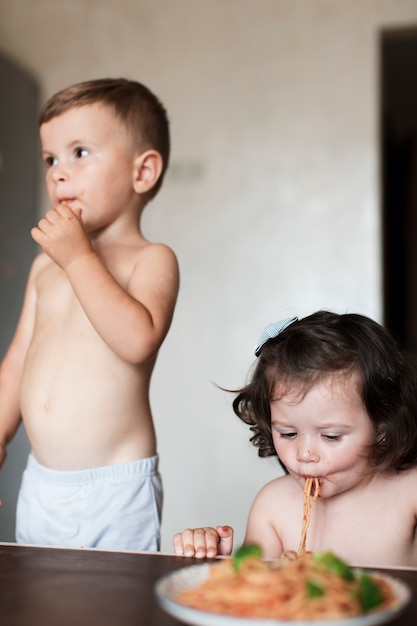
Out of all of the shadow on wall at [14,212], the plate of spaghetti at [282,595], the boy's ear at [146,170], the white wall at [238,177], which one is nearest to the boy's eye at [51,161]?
the boy's ear at [146,170]

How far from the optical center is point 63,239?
4.35 ft

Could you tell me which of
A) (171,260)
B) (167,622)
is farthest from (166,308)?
(167,622)

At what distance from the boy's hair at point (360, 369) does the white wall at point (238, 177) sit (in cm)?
163

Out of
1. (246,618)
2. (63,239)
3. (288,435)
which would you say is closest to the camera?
(246,618)

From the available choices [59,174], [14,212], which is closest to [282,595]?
[59,174]

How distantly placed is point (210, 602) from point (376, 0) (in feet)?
8.86

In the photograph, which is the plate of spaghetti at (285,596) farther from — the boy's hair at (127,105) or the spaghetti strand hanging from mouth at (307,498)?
the boy's hair at (127,105)

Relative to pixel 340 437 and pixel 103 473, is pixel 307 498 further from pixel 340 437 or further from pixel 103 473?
pixel 103 473

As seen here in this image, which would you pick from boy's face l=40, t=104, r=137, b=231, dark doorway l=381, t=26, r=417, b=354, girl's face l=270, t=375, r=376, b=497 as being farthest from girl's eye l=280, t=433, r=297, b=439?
dark doorway l=381, t=26, r=417, b=354

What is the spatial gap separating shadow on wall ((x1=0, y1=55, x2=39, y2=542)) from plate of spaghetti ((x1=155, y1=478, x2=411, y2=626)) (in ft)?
7.22

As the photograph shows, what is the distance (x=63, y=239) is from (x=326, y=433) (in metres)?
0.51

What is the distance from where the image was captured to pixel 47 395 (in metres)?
1.44

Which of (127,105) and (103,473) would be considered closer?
(103,473)

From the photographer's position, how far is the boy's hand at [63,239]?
1323mm
